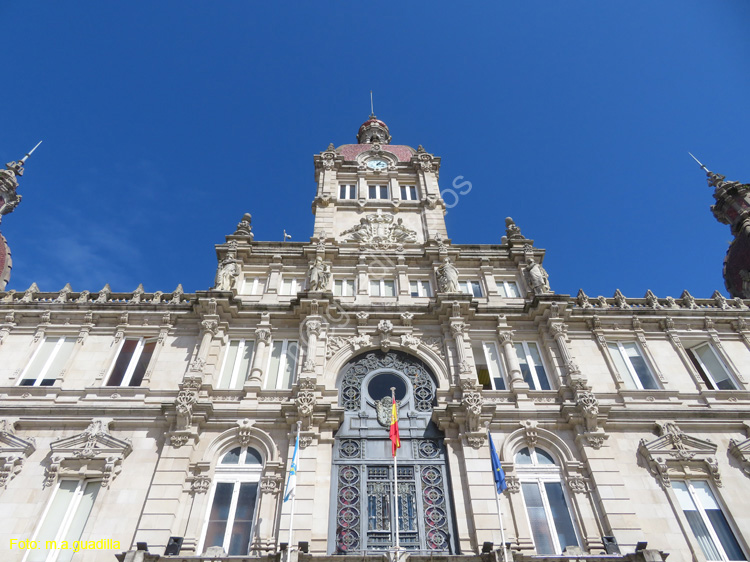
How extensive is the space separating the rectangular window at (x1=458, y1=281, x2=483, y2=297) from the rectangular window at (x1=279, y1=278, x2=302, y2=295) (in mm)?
8181

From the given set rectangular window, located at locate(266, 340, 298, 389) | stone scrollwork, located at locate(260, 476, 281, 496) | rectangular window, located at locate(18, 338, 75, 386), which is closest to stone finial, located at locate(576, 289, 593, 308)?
rectangular window, located at locate(266, 340, 298, 389)

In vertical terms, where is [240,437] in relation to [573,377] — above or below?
below

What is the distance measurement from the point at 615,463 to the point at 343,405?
1048 centimetres

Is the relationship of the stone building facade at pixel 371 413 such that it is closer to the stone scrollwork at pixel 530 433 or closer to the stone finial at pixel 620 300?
the stone finial at pixel 620 300

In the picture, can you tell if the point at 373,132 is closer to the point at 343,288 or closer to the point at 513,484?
the point at 343,288

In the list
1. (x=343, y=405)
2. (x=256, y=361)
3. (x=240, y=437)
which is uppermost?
(x=256, y=361)

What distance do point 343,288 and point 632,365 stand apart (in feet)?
45.2

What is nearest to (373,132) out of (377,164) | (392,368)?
(377,164)

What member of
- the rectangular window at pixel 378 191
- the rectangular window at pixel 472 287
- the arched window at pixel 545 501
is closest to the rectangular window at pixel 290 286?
the rectangular window at pixel 472 287

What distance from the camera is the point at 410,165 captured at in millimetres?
35469

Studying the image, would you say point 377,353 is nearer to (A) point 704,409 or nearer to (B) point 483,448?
(B) point 483,448

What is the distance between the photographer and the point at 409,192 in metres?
34.3

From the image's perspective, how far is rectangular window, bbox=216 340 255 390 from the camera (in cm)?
2294

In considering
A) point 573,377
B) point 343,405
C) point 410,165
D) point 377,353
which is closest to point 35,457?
point 343,405
